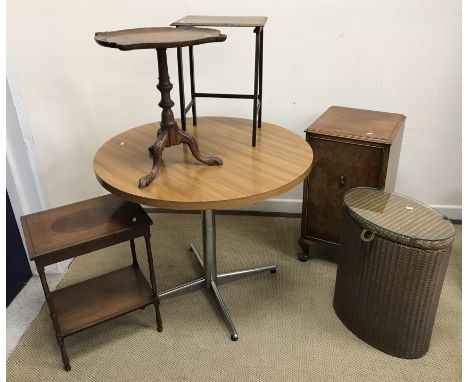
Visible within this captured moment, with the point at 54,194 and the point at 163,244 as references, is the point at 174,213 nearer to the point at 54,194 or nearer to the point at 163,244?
the point at 163,244

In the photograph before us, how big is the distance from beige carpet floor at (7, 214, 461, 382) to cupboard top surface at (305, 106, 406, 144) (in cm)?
78

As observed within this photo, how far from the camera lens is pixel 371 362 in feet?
5.58

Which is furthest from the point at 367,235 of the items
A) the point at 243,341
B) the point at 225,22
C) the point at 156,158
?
the point at 225,22

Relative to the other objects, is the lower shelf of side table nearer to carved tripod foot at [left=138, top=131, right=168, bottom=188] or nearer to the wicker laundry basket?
carved tripod foot at [left=138, top=131, right=168, bottom=188]

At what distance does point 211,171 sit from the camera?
1547 millimetres

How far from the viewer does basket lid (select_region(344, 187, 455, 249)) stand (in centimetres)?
152

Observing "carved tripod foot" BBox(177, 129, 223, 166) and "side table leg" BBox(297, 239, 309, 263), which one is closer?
"carved tripod foot" BBox(177, 129, 223, 166)

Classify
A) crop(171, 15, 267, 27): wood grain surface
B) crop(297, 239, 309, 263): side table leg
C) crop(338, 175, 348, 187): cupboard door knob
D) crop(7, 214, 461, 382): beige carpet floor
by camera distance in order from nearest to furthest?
crop(171, 15, 267, 27): wood grain surface, crop(7, 214, 461, 382): beige carpet floor, crop(338, 175, 348, 187): cupboard door knob, crop(297, 239, 309, 263): side table leg

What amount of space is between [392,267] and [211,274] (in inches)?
34.0

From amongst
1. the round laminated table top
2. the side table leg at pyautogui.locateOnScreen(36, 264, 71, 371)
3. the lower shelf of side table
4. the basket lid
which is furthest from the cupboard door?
the side table leg at pyautogui.locateOnScreen(36, 264, 71, 371)

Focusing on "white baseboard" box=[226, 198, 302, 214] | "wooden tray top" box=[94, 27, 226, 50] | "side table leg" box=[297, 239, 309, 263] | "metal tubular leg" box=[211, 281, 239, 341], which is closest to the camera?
"wooden tray top" box=[94, 27, 226, 50]

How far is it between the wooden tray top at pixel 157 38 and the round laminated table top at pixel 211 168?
464 mm

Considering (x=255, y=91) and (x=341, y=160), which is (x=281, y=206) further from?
(x=255, y=91)

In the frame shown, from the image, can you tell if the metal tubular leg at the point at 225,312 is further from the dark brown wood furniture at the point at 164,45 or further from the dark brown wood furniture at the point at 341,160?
the dark brown wood furniture at the point at 164,45
